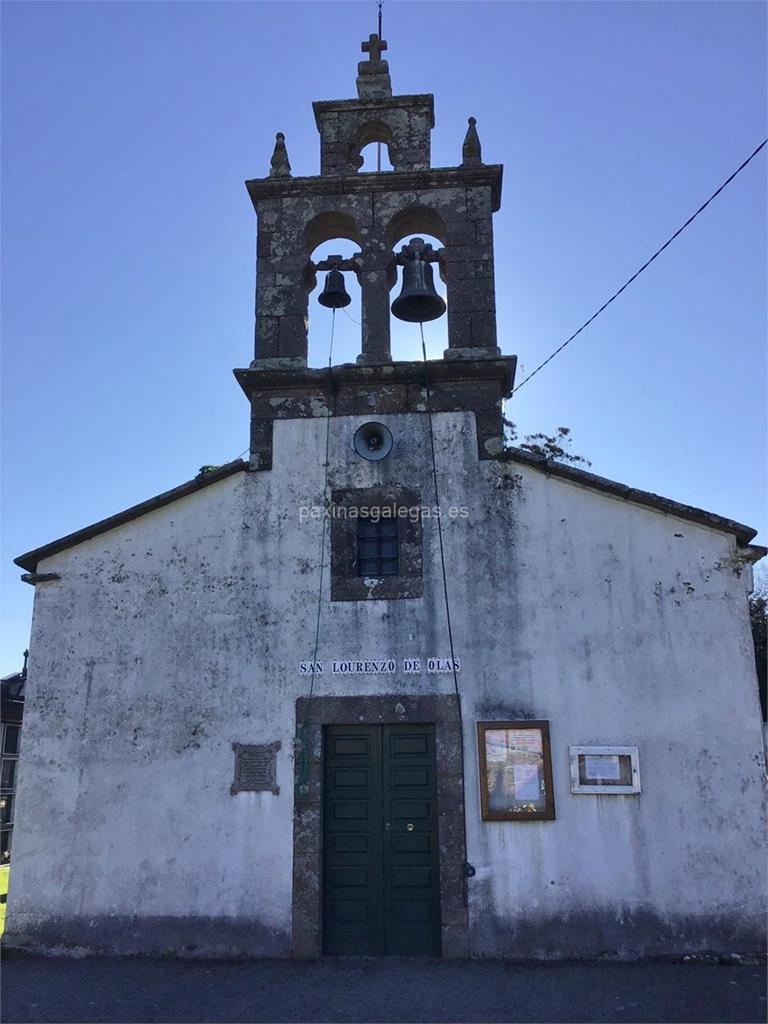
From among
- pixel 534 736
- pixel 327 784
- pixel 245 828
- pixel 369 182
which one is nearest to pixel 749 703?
pixel 534 736

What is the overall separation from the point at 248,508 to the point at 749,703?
5030 mm

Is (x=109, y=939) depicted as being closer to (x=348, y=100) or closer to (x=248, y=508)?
(x=248, y=508)

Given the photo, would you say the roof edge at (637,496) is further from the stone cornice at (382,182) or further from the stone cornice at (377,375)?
the stone cornice at (382,182)

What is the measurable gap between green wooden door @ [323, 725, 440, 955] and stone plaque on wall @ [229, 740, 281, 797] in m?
0.48

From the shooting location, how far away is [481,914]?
23.9 feet

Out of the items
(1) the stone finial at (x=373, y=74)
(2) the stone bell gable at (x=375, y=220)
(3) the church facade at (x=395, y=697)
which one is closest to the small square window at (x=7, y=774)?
(3) the church facade at (x=395, y=697)

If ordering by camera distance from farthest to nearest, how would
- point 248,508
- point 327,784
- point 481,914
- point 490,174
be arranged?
point 490,174 → point 248,508 → point 327,784 → point 481,914

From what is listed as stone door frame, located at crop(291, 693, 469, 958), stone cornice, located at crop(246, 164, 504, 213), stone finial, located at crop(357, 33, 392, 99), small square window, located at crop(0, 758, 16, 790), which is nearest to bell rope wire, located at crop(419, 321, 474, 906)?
stone door frame, located at crop(291, 693, 469, 958)

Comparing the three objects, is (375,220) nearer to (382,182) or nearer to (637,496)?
(382,182)

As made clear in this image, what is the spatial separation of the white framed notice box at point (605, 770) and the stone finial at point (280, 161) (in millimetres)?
6826

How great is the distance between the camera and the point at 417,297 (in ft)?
28.4

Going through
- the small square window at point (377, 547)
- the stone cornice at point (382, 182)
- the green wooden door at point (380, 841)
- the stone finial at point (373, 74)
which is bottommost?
the green wooden door at point (380, 841)

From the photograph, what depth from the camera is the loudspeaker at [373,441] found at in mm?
8562

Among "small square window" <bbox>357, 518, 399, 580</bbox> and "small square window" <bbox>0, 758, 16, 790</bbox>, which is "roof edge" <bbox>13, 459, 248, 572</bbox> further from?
"small square window" <bbox>0, 758, 16, 790</bbox>
